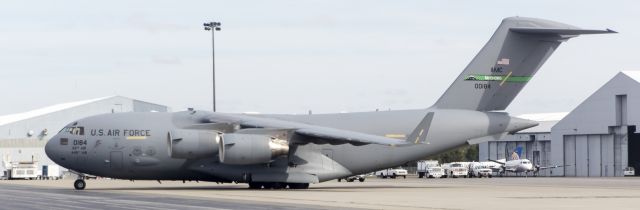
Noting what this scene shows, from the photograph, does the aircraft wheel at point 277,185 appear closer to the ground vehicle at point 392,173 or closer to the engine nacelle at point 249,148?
the engine nacelle at point 249,148

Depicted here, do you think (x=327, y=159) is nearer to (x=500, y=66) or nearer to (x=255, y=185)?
(x=255, y=185)

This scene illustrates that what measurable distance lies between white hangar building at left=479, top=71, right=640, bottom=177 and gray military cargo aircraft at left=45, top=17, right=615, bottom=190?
49955 millimetres

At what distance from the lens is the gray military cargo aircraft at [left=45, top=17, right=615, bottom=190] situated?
46.1 m

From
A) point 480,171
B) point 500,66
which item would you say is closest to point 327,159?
point 500,66

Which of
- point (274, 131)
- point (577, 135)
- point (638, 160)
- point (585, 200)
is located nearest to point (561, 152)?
point (577, 135)

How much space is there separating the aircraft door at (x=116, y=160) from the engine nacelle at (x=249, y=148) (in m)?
4.84

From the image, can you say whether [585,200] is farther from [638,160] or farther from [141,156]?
[638,160]

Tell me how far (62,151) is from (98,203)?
50.9 feet

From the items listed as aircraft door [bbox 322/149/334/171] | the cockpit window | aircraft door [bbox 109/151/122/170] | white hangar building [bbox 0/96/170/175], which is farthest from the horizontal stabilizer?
white hangar building [bbox 0/96/170/175]

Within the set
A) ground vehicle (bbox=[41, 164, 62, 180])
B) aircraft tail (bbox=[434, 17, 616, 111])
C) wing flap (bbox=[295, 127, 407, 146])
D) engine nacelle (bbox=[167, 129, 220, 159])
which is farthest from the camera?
ground vehicle (bbox=[41, 164, 62, 180])

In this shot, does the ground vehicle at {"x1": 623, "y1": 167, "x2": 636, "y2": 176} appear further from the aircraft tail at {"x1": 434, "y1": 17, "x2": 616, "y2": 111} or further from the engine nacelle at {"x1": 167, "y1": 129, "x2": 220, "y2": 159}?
the engine nacelle at {"x1": 167, "y1": 129, "x2": 220, "y2": 159}

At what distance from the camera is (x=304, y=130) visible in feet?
150

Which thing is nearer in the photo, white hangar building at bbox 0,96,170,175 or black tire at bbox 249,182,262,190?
black tire at bbox 249,182,262,190

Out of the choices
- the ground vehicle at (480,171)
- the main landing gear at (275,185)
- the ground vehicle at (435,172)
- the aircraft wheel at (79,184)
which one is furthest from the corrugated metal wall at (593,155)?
the aircraft wheel at (79,184)
